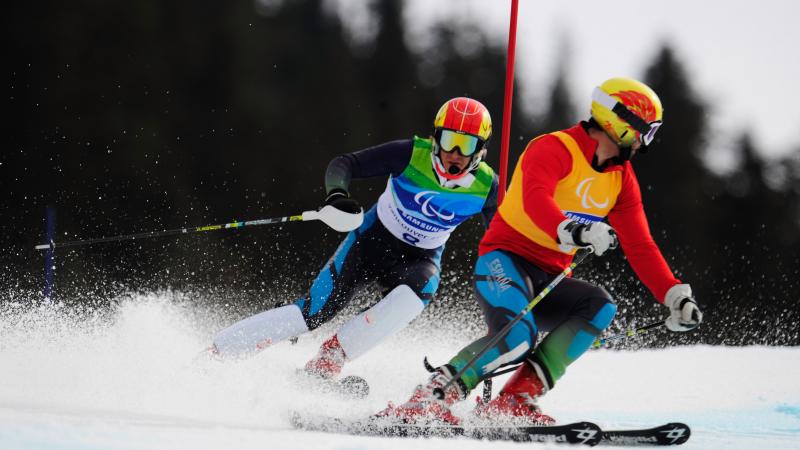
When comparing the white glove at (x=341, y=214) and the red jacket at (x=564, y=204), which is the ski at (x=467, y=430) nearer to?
the red jacket at (x=564, y=204)

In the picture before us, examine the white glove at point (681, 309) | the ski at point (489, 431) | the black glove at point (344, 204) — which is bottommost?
the ski at point (489, 431)

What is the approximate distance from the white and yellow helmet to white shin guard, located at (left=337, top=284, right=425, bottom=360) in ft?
3.89

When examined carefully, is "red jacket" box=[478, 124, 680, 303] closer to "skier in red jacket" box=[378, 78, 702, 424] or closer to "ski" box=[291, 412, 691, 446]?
"skier in red jacket" box=[378, 78, 702, 424]

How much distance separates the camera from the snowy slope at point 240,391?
290 cm

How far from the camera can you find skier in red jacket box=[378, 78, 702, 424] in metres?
3.53

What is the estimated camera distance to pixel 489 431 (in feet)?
11.1

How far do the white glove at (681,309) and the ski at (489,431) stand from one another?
0.58m

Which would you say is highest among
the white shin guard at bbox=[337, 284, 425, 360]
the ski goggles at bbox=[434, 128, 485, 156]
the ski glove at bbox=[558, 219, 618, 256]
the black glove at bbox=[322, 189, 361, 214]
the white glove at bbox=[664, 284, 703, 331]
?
the ski goggles at bbox=[434, 128, 485, 156]

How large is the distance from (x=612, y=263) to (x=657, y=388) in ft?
32.5

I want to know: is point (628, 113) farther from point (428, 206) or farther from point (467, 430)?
point (467, 430)

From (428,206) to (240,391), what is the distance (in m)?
1.28

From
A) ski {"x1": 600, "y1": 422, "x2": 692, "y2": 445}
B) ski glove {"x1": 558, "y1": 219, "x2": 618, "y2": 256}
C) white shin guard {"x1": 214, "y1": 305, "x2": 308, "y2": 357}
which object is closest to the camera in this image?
ski glove {"x1": 558, "y1": 219, "x2": 618, "y2": 256}

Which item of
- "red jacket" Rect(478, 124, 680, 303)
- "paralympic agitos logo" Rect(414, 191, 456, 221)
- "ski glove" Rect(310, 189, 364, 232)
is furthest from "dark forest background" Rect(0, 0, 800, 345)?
"red jacket" Rect(478, 124, 680, 303)

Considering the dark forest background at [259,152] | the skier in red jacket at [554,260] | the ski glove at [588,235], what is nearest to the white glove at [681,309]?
the skier in red jacket at [554,260]
